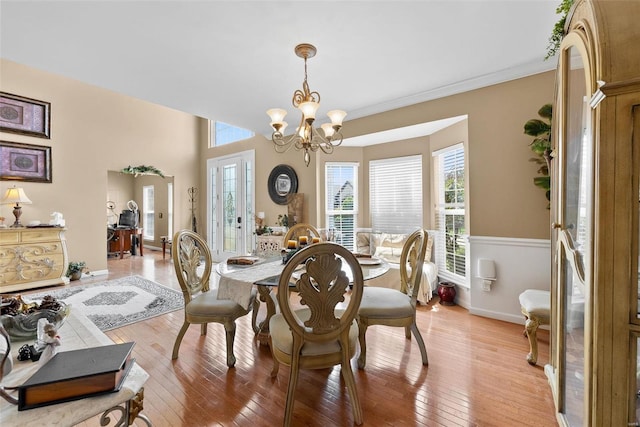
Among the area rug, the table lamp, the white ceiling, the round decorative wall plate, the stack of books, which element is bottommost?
the area rug

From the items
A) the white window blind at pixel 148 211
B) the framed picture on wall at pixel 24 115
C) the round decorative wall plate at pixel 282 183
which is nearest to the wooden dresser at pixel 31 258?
the framed picture on wall at pixel 24 115

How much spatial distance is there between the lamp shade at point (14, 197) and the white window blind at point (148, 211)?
155 inches

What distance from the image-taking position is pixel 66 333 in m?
1.24

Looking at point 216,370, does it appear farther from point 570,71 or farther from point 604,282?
point 570,71

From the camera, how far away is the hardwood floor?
5.34ft

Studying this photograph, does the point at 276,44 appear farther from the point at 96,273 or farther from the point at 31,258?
the point at 96,273

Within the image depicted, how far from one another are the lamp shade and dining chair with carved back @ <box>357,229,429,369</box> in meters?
5.26

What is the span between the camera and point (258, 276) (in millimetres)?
1936

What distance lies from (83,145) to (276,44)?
15.8 feet

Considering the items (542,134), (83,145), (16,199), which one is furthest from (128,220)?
(542,134)

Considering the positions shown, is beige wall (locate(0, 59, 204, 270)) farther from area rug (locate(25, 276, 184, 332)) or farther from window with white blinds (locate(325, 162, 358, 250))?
window with white blinds (locate(325, 162, 358, 250))

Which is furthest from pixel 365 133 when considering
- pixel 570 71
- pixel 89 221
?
pixel 89 221

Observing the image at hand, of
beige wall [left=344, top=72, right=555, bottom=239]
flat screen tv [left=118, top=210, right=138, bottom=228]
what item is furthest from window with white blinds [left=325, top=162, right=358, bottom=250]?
flat screen tv [left=118, top=210, right=138, bottom=228]

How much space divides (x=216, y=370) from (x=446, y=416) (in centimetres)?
161
